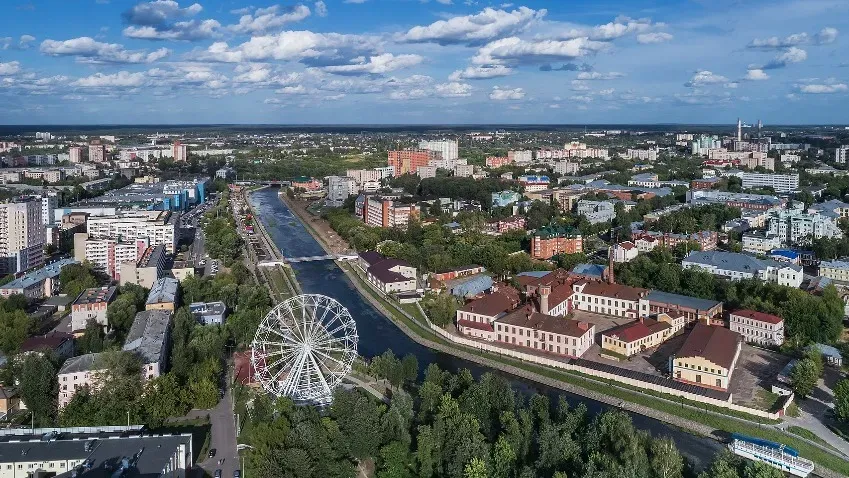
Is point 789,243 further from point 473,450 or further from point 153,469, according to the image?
point 153,469

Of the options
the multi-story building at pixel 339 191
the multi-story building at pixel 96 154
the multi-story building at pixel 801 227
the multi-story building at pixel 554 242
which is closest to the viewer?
the multi-story building at pixel 554 242

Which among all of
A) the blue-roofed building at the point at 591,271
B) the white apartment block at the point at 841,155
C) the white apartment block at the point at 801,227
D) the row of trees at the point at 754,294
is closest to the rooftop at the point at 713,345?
the row of trees at the point at 754,294

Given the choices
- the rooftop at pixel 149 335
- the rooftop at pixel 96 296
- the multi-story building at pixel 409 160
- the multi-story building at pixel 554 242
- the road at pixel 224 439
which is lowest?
the road at pixel 224 439

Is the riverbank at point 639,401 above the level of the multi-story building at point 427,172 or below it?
below

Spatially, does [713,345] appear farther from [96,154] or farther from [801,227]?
[96,154]

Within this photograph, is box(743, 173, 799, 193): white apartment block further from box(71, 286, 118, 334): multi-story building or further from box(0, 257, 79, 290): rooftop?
box(71, 286, 118, 334): multi-story building

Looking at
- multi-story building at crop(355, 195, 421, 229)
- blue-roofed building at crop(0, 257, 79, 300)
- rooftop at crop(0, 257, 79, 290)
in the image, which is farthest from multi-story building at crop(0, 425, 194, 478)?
multi-story building at crop(355, 195, 421, 229)

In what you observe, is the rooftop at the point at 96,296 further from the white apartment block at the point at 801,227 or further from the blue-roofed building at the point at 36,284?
the white apartment block at the point at 801,227
